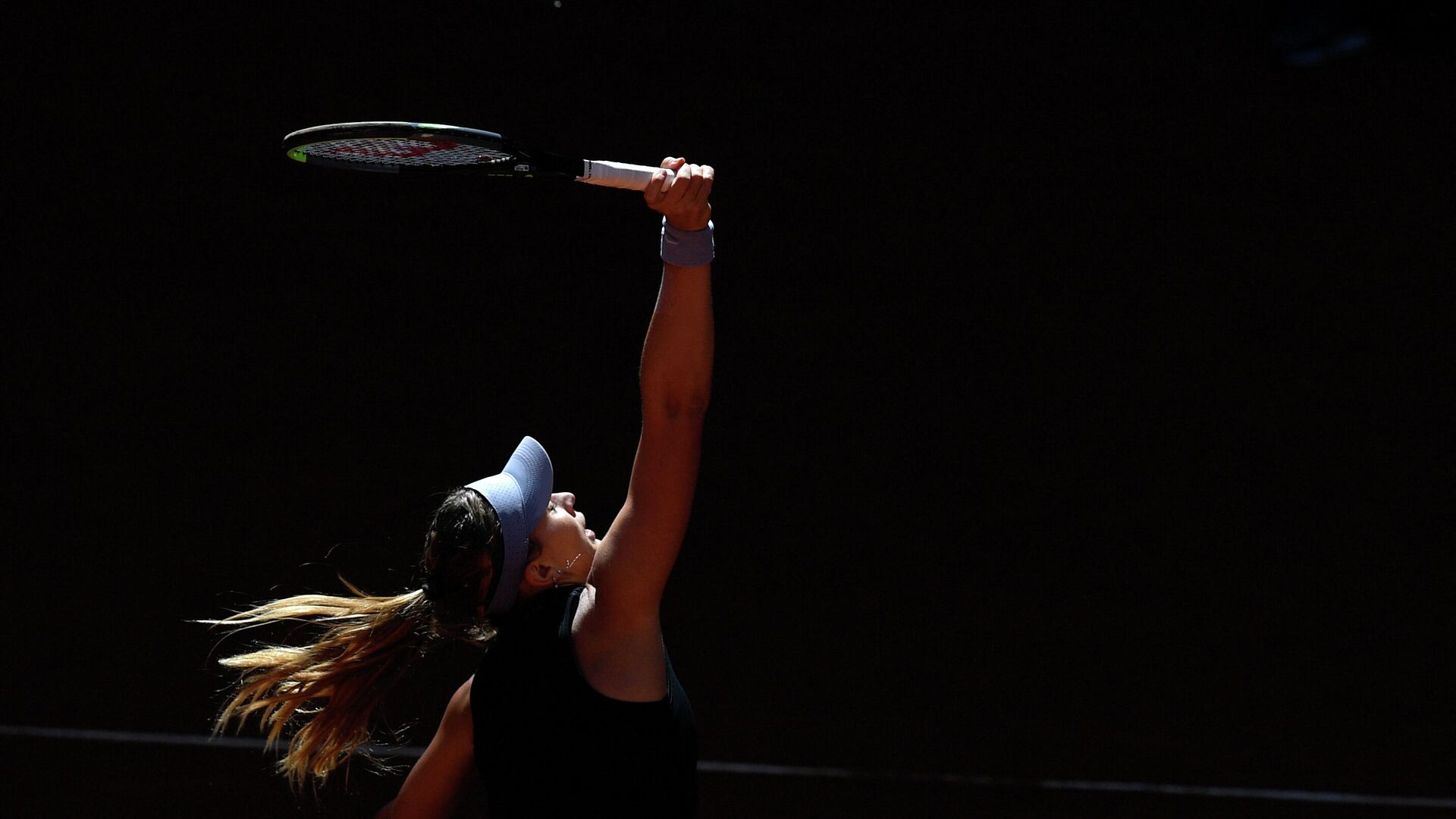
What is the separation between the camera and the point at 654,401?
5.41 feet

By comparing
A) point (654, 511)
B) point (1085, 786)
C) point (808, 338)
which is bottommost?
point (1085, 786)

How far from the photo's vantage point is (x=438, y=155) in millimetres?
2264

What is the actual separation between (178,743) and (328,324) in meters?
1.57

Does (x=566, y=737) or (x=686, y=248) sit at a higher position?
(x=686, y=248)

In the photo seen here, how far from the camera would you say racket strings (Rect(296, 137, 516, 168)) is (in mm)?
2156

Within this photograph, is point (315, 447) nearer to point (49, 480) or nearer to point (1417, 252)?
point (49, 480)

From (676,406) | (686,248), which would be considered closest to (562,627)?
(676,406)

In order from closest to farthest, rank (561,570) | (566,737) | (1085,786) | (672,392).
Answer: (672,392) → (566,737) → (561,570) → (1085,786)

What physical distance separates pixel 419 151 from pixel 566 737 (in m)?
0.98

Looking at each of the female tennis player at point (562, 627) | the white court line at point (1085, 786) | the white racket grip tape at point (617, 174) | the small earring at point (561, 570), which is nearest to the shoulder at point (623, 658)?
the female tennis player at point (562, 627)

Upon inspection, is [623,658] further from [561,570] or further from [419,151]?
[419,151]

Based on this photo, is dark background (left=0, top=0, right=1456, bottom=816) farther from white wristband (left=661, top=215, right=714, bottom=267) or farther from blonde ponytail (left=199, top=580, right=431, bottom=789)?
white wristband (left=661, top=215, right=714, bottom=267)

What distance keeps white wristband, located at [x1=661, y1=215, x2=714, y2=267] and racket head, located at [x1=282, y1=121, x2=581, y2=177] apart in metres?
0.31

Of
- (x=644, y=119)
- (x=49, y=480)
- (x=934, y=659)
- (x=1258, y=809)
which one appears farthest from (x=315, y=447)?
(x=1258, y=809)
